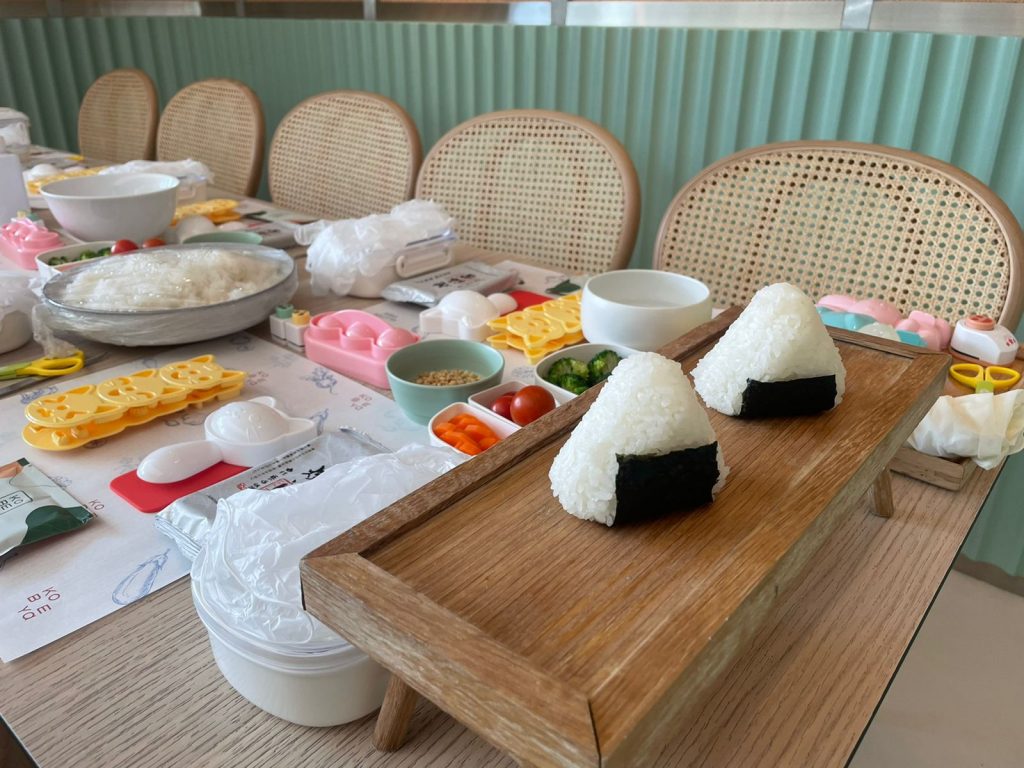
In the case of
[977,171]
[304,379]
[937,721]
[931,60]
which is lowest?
[937,721]

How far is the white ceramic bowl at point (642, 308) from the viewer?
87 cm

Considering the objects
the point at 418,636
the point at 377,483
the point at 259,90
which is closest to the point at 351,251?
the point at 377,483

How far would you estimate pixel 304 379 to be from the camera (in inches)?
36.9

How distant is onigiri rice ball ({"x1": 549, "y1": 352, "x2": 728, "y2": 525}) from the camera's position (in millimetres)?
449

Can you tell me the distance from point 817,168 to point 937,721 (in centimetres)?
102

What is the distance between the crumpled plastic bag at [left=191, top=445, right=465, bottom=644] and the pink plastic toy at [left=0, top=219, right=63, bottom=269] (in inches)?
37.5

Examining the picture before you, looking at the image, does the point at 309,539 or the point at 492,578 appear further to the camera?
the point at 309,539

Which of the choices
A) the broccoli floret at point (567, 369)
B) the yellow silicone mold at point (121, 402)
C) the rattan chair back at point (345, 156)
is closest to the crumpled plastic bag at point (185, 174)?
the rattan chair back at point (345, 156)

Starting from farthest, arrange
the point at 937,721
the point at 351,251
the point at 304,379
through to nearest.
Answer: the point at 937,721, the point at 351,251, the point at 304,379

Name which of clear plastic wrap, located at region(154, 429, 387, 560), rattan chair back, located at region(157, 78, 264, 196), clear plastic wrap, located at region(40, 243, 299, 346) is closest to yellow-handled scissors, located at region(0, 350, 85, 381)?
clear plastic wrap, located at region(40, 243, 299, 346)

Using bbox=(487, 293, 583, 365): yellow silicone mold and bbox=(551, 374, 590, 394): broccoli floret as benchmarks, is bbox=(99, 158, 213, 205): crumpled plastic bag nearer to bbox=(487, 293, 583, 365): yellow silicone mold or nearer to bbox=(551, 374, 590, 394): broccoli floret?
bbox=(487, 293, 583, 365): yellow silicone mold

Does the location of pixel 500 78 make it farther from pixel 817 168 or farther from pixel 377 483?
pixel 377 483

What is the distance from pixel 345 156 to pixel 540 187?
0.56 metres

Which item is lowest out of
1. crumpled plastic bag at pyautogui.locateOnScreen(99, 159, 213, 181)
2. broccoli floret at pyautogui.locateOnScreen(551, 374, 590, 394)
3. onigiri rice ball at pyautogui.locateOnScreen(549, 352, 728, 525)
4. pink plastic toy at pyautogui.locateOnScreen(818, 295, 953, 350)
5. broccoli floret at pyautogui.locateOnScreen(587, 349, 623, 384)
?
broccoli floret at pyautogui.locateOnScreen(551, 374, 590, 394)
